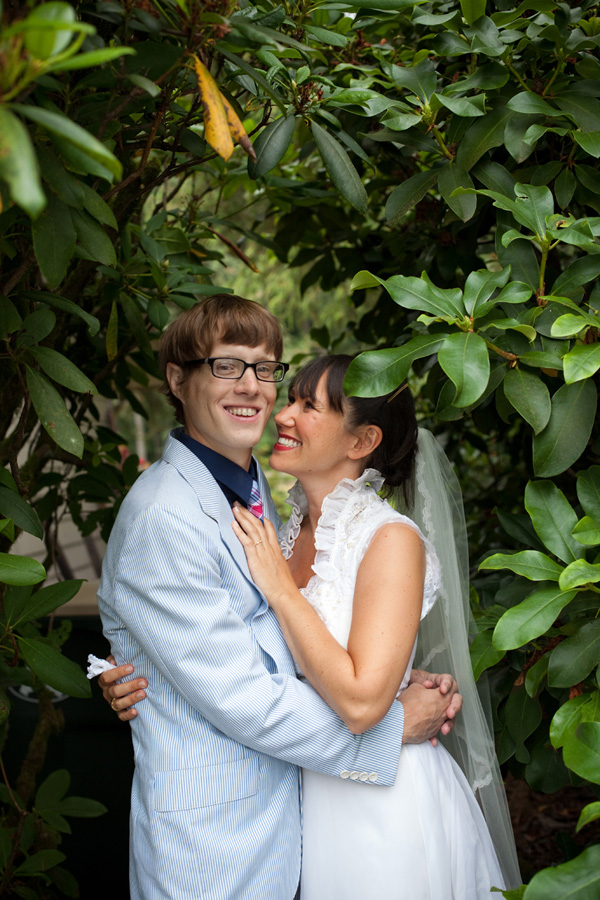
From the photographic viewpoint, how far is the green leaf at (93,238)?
1.40 meters

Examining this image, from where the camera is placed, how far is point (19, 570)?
1.33m

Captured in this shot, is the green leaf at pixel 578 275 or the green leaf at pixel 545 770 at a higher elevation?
the green leaf at pixel 578 275

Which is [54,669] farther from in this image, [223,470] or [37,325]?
[37,325]

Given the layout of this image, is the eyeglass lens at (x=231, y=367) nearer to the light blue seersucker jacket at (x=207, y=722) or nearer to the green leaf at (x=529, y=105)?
the light blue seersucker jacket at (x=207, y=722)

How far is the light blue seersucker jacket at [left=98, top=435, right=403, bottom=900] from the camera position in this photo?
152 centimetres

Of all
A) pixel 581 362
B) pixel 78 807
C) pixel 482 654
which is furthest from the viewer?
pixel 78 807

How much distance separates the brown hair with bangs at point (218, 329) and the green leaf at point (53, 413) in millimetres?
388

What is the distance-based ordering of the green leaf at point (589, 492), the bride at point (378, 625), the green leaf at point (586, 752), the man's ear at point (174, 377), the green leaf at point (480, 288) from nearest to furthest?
1. the green leaf at point (586, 752)
2. the green leaf at point (480, 288)
3. the green leaf at point (589, 492)
4. the bride at point (378, 625)
5. the man's ear at point (174, 377)

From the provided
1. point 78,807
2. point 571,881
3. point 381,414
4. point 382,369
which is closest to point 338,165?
point 382,369

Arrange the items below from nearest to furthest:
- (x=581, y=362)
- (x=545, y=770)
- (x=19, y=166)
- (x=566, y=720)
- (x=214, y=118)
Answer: (x=19, y=166) < (x=214, y=118) < (x=581, y=362) < (x=566, y=720) < (x=545, y=770)

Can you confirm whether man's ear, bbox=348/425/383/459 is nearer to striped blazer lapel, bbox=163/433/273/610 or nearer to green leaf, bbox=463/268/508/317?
striped blazer lapel, bbox=163/433/273/610

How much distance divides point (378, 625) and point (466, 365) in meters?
0.61

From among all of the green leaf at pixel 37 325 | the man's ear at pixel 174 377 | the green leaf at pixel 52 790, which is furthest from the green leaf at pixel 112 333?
the green leaf at pixel 52 790

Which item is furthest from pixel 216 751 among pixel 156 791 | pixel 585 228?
pixel 585 228
